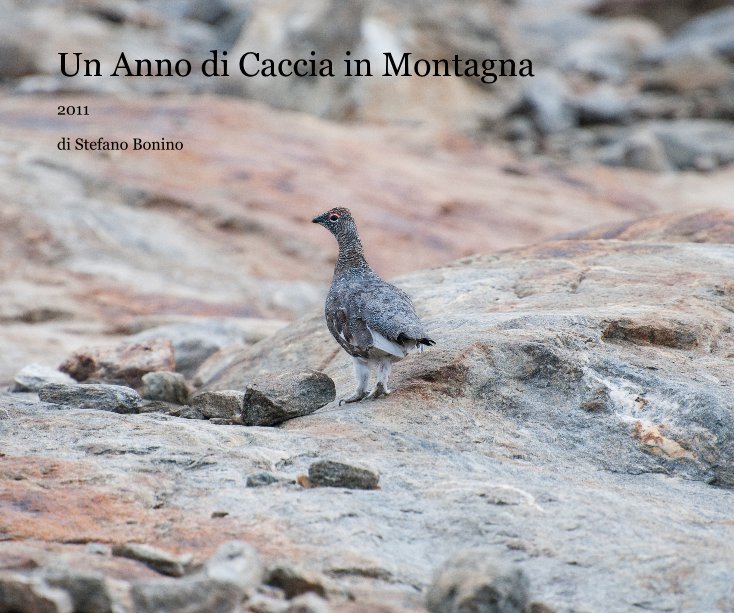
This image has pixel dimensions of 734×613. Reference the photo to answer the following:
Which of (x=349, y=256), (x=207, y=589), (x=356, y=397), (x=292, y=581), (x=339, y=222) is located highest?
(x=339, y=222)

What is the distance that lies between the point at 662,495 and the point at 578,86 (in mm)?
40611

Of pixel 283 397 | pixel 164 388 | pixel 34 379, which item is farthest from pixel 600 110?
pixel 283 397

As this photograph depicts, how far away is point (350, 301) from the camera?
920cm

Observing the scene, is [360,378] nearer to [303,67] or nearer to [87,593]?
[87,593]

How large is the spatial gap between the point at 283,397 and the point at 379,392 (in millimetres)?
800

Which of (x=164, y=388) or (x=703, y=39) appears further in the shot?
(x=703, y=39)

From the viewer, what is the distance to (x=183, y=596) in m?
4.70

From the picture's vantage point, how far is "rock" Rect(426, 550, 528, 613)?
16.7 feet

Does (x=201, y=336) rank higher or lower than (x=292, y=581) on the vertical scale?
higher

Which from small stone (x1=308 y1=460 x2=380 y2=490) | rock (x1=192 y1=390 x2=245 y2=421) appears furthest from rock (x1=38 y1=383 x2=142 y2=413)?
small stone (x1=308 y1=460 x2=380 y2=490)

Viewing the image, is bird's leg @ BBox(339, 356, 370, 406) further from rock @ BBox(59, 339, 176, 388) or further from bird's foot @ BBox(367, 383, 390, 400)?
rock @ BBox(59, 339, 176, 388)

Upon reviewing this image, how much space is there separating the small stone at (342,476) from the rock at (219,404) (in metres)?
2.52

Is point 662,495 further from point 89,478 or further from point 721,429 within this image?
point 89,478

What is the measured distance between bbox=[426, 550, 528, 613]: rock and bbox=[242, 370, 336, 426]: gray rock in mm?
3477
